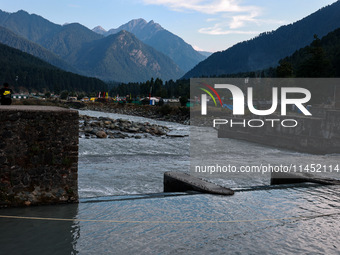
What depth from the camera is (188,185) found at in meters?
11.5

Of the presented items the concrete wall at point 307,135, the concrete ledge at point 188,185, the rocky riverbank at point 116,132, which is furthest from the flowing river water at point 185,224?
the rocky riverbank at point 116,132

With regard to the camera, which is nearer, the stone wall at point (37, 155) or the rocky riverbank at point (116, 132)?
the stone wall at point (37, 155)

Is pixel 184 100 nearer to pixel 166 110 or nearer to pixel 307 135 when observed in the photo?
pixel 166 110

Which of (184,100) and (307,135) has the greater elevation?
(184,100)

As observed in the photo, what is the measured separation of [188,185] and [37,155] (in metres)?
5.13

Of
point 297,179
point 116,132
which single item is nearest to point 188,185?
point 297,179

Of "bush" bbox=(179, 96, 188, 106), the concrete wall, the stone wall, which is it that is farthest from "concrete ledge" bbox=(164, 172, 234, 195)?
"bush" bbox=(179, 96, 188, 106)

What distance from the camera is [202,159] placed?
24500 mm

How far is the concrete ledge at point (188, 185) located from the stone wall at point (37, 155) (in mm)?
4097

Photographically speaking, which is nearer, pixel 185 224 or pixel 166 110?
pixel 185 224

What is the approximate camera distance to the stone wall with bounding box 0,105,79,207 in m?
8.01

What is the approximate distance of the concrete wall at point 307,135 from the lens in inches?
1041

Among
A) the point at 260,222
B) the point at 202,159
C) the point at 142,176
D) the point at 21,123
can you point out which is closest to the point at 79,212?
the point at 21,123

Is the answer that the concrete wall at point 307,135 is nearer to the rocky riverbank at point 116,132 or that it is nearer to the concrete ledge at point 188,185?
the rocky riverbank at point 116,132
